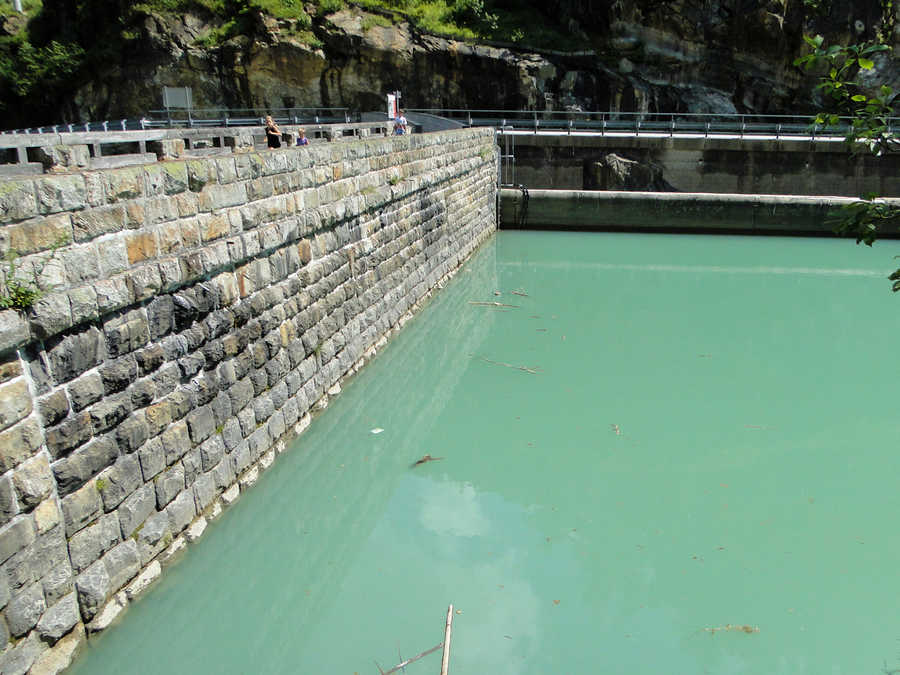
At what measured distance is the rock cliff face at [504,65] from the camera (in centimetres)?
2823

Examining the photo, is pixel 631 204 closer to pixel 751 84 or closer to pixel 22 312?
pixel 751 84

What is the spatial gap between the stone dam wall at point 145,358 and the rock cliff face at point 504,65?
2191cm

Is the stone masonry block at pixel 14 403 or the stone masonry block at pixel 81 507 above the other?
the stone masonry block at pixel 14 403

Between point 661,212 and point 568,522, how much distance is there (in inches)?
567

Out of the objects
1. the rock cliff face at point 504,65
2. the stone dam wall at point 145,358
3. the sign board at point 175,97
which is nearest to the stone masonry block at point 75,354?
the stone dam wall at point 145,358

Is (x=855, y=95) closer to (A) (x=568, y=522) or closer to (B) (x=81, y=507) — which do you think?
(A) (x=568, y=522)

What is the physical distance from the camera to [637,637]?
187 inches

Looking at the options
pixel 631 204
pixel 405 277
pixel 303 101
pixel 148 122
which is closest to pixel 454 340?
pixel 405 277

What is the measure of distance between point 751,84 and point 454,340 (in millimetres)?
23788

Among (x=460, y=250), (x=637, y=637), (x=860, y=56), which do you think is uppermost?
(x=860, y=56)

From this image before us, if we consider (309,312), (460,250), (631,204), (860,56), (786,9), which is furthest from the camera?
(786,9)

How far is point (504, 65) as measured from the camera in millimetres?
28203

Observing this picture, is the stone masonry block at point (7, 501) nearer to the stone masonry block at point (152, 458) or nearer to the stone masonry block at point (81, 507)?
the stone masonry block at point (81, 507)

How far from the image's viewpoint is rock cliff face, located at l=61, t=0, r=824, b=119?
28.2m
